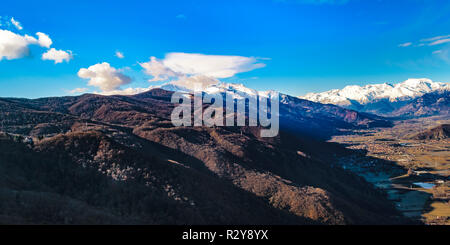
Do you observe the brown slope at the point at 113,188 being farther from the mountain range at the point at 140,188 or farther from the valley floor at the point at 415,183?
the valley floor at the point at 415,183

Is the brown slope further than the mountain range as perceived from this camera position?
Yes

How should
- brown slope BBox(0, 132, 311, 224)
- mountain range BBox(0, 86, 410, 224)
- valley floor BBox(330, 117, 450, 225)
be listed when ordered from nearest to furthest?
mountain range BBox(0, 86, 410, 224), brown slope BBox(0, 132, 311, 224), valley floor BBox(330, 117, 450, 225)

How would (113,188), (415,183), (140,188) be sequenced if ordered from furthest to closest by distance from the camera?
1. (415,183)
2. (140,188)
3. (113,188)

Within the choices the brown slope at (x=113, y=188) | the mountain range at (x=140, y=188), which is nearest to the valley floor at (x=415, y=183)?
the mountain range at (x=140, y=188)

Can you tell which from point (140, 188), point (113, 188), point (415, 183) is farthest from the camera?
point (415, 183)

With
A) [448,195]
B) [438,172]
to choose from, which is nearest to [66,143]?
[448,195]

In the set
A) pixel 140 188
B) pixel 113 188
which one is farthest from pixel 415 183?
pixel 113 188

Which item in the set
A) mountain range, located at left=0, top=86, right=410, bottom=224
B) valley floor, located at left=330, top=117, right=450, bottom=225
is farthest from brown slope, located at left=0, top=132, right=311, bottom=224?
valley floor, located at left=330, top=117, right=450, bottom=225

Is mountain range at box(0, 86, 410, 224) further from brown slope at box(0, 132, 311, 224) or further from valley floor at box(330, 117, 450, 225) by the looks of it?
valley floor at box(330, 117, 450, 225)

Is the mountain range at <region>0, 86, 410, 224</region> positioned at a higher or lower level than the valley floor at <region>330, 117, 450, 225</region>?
Answer: higher

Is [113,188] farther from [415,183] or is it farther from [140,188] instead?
[415,183]
